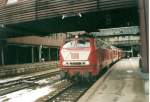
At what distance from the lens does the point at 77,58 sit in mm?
14977

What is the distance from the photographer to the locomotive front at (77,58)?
14.8 meters

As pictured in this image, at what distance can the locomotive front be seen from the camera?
14805mm

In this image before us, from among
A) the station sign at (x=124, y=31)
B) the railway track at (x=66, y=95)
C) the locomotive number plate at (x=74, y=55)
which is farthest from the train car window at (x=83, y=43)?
the station sign at (x=124, y=31)

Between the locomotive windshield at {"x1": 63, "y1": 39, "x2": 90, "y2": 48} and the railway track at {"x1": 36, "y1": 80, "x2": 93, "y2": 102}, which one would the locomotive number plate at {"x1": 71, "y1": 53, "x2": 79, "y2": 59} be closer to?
the locomotive windshield at {"x1": 63, "y1": 39, "x2": 90, "y2": 48}

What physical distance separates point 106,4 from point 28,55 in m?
23.6

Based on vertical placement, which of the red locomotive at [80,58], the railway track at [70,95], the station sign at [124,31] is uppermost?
the station sign at [124,31]

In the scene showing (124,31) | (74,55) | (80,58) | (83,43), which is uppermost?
(124,31)

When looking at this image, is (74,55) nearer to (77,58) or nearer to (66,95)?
(77,58)

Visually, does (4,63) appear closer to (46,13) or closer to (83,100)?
(46,13)

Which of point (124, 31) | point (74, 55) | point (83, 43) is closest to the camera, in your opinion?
point (74, 55)

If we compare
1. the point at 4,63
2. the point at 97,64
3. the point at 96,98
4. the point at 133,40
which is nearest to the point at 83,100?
the point at 96,98

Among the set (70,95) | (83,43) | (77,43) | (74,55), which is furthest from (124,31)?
(70,95)

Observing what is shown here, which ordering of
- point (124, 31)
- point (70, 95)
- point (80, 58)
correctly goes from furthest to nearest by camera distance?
point (124, 31)
point (80, 58)
point (70, 95)

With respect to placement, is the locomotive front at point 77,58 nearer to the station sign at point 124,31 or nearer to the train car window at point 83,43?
the train car window at point 83,43
